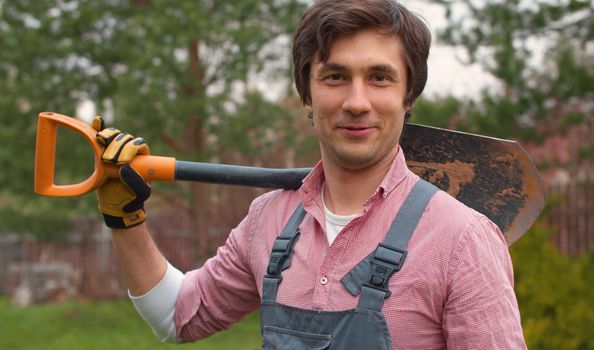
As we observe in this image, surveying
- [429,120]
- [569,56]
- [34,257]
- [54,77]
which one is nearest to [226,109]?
[54,77]

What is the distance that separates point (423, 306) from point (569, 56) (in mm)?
6015

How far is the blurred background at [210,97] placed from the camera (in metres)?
7.25

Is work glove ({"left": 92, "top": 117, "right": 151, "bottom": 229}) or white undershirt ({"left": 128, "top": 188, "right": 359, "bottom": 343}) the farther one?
white undershirt ({"left": 128, "top": 188, "right": 359, "bottom": 343})

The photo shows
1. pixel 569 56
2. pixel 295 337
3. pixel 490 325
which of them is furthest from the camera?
pixel 569 56

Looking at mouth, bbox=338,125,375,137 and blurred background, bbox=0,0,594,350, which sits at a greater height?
mouth, bbox=338,125,375,137

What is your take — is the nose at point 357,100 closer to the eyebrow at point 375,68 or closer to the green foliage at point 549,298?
the eyebrow at point 375,68

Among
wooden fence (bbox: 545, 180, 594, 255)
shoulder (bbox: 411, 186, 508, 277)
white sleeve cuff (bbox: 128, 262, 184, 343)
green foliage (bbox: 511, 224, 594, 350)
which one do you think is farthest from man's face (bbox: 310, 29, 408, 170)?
wooden fence (bbox: 545, 180, 594, 255)

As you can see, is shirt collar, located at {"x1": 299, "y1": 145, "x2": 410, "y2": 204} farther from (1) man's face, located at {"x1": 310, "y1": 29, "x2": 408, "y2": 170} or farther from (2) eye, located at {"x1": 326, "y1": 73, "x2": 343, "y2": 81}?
(2) eye, located at {"x1": 326, "y1": 73, "x2": 343, "y2": 81}

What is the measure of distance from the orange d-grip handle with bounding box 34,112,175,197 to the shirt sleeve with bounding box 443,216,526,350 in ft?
3.05

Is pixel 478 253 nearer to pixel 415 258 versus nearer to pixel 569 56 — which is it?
pixel 415 258

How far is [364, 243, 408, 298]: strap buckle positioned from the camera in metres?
1.65

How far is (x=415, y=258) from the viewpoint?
1.66 meters

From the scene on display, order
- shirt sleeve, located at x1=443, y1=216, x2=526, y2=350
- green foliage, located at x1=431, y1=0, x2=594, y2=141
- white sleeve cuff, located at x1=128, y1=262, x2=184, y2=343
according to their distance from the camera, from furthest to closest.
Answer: green foliage, located at x1=431, y1=0, x2=594, y2=141
white sleeve cuff, located at x1=128, y1=262, x2=184, y2=343
shirt sleeve, located at x1=443, y1=216, x2=526, y2=350

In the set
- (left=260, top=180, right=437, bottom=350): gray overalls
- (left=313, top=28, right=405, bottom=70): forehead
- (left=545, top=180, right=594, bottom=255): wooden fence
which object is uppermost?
(left=313, top=28, right=405, bottom=70): forehead
